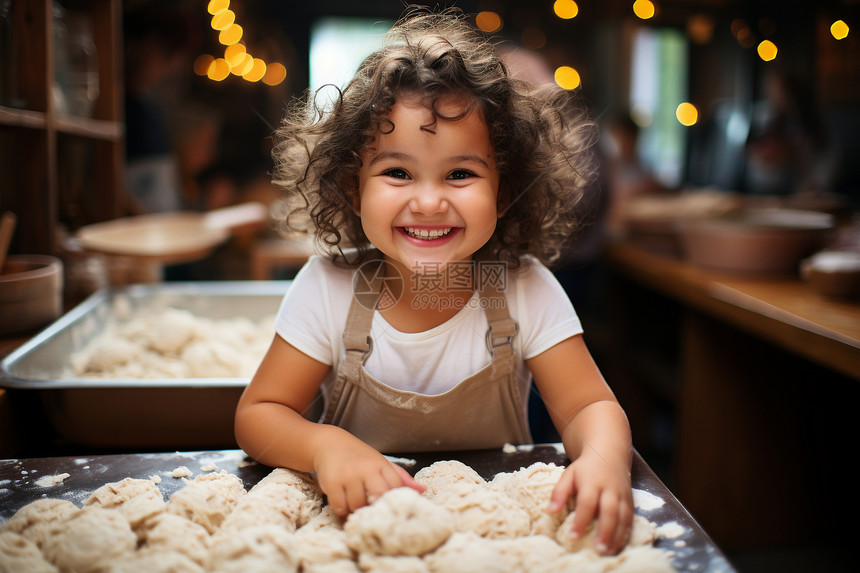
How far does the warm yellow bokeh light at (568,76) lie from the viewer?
4887 mm

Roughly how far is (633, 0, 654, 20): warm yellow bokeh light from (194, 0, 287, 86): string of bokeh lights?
2.30 meters

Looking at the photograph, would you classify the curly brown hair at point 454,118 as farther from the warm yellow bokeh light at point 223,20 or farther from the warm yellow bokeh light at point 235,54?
the warm yellow bokeh light at point 235,54

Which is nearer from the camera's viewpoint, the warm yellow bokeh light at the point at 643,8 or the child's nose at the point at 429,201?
the child's nose at the point at 429,201

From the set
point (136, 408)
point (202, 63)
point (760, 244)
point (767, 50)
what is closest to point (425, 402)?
point (136, 408)

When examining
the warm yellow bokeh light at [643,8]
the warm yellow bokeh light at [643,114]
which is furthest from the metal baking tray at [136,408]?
the warm yellow bokeh light at [643,114]

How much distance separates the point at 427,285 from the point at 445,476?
331 mm

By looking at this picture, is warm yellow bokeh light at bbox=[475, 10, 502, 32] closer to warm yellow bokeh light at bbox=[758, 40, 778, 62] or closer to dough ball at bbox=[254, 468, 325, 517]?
warm yellow bokeh light at bbox=[758, 40, 778, 62]

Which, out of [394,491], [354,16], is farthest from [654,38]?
[394,491]

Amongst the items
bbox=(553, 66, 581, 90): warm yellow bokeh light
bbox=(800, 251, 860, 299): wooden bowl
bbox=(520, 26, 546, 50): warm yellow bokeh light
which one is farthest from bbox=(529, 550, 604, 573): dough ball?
bbox=(520, 26, 546, 50): warm yellow bokeh light

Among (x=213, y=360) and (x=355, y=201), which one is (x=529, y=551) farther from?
(x=213, y=360)

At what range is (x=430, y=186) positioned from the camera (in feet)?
2.65

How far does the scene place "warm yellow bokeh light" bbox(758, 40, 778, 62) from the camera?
2.39 meters

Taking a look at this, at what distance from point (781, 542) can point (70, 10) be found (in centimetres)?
258

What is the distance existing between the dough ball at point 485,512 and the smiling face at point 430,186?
295 millimetres
